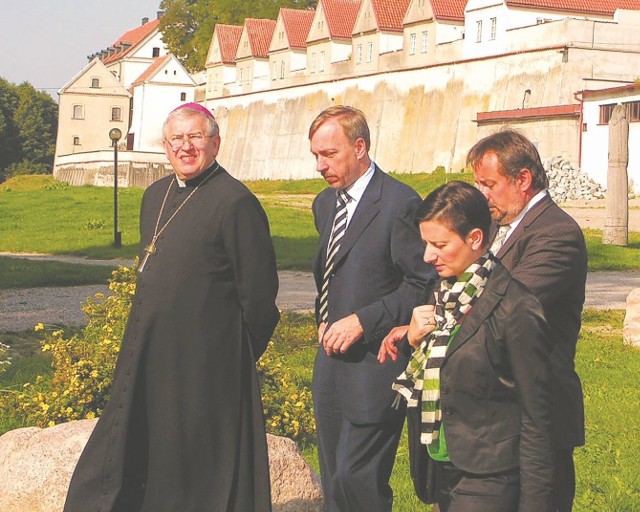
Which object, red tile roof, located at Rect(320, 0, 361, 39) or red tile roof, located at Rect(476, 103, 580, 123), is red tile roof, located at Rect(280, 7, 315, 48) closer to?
red tile roof, located at Rect(320, 0, 361, 39)

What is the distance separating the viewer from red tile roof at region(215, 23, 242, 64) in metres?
80.1

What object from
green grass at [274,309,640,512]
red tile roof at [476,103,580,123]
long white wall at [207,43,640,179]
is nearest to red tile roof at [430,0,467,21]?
long white wall at [207,43,640,179]

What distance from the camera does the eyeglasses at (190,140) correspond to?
5.19 m

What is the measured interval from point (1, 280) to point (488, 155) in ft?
52.6

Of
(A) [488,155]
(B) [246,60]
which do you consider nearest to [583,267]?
(A) [488,155]

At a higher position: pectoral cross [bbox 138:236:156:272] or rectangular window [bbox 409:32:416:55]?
rectangular window [bbox 409:32:416:55]

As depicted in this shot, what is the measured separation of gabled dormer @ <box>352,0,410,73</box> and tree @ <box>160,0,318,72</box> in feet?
58.5

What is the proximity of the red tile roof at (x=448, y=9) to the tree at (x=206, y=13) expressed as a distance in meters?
24.5

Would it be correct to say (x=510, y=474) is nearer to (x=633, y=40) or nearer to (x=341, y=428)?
(x=341, y=428)

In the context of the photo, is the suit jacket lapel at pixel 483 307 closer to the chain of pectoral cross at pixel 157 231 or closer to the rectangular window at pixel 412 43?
the chain of pectoral cross at pixel 157 231

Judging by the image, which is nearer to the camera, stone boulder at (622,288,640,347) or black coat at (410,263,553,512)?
black coat at (410,263,553,512)

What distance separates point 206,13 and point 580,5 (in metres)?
38.8

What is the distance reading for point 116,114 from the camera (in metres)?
99.0

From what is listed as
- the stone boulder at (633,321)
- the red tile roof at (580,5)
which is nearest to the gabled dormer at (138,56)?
the red tile roof at (580,5)
